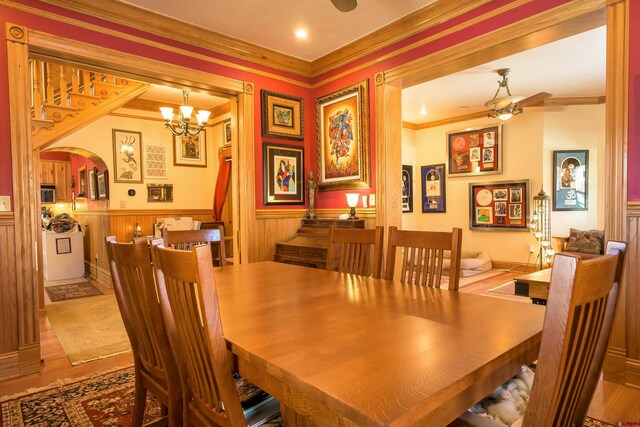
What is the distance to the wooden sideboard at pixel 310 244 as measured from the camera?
354cm

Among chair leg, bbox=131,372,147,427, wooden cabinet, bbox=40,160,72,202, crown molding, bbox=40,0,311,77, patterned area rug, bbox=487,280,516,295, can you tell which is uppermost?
crown molding, bbox=40,0,311,77

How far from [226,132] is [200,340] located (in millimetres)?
5785

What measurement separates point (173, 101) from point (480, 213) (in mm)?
5764

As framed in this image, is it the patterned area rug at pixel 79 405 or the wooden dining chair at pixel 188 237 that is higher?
the wooden dining chair at pixel 188 237

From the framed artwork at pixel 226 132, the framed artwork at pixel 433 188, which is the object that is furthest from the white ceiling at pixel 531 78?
the framed artwork at pixel 226 132

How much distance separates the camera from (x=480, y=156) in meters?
6.73

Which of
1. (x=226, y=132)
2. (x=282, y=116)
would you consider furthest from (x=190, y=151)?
(x=282, y=116)

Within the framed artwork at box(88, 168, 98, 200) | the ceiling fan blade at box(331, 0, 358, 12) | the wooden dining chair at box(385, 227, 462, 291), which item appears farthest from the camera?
the framed artwork at box(88, 168, 98, 200)

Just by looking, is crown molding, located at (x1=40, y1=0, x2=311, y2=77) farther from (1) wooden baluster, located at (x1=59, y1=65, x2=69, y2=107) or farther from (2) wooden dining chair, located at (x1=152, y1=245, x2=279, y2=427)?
(2) wooden dining chair, located at (x1=152, y1=245, x2=279, y2=427)

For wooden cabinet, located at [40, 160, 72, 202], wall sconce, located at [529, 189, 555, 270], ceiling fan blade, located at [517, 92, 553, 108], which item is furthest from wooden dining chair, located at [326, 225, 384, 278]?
wooden cabinet, located at [40, 160, 72, 202]

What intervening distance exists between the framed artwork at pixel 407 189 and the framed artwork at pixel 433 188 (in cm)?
25

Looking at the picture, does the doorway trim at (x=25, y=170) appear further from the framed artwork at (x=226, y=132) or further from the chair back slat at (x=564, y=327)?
the framed artwork at (x=226, y=132)

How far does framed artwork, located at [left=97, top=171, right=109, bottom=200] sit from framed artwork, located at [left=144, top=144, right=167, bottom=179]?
57 centimetres

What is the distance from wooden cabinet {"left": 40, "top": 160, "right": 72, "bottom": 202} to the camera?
8.08 metres
